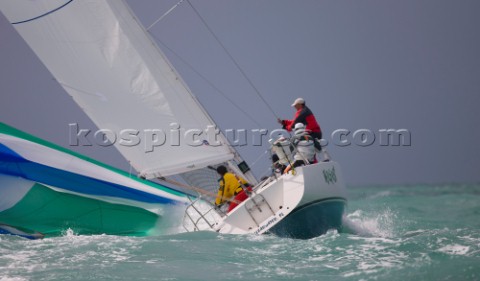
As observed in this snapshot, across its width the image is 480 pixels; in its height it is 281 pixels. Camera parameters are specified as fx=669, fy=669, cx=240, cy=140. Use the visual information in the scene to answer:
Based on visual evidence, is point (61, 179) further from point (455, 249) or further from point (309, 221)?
point (455, 249)

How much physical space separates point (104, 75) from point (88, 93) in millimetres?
271

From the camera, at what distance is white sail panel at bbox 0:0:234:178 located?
6.99 meters

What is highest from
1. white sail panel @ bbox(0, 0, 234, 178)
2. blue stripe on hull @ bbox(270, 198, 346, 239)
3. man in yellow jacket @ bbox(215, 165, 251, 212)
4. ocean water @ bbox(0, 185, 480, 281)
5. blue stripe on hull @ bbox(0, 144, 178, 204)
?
white sail panel @ bbox(0, 0, 234, 178)

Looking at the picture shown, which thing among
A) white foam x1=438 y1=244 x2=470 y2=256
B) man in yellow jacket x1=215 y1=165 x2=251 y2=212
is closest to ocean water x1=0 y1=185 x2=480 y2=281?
white foam x1=438 y1=244 x2=470 y2=256

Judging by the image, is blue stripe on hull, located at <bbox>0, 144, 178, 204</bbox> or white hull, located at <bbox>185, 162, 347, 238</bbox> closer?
white hull, located at <bbox>185, 162, 347, 238</bbox>

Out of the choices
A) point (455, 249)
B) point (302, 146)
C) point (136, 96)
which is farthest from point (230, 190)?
point (455, 249)

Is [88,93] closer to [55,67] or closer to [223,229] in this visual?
[55,67]

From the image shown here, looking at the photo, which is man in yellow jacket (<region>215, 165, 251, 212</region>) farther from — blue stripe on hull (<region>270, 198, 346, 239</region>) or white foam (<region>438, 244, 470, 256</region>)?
white foam (<region>438, 244, 470, 256</region>)

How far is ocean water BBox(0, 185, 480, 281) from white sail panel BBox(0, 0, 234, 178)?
2.96 ft

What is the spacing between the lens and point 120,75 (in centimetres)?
707

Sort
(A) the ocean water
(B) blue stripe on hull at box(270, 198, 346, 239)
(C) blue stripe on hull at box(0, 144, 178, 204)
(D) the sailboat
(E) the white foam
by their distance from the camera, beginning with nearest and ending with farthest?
1. (A) the ocean water
2. (E) the white foam
3. (B) blue stripe on hull at box(270, 198, 346, 239)
4. (D) the sailboat
5. (C) blue stripe on hull at box(0, 144, 178, 204)

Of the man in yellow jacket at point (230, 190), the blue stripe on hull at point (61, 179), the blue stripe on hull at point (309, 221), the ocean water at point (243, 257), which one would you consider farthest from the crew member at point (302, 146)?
the blue stripe on hull at point (61, 179)

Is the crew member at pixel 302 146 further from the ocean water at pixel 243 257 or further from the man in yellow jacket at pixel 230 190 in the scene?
the ocean water at pixel 243 257

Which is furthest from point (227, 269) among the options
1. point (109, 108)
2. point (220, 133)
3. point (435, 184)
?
point (435, 184)
